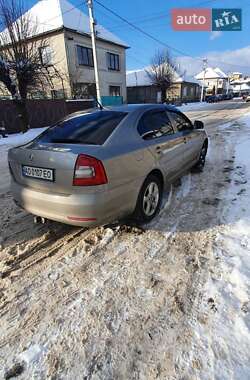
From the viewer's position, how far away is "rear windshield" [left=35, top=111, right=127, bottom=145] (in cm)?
314

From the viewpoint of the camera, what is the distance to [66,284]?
264 cm

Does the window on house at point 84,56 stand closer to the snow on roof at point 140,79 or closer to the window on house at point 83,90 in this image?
the window on house at point 83,90

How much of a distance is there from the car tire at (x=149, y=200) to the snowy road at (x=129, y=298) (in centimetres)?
15

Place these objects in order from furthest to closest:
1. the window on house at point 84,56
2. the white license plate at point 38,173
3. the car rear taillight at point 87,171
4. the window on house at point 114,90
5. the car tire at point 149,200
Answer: the window on house at point 114,90
the window on house at point 84,56
the car tire at point 149,200
the white license plate at point 38,173
the car rear taillight at point 87,171

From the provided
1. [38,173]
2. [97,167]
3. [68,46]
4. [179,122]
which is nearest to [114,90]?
[68,46]

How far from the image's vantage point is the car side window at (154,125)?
11.9ft

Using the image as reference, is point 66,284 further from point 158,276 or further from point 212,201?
point 212,201

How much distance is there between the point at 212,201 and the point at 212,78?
9354cm

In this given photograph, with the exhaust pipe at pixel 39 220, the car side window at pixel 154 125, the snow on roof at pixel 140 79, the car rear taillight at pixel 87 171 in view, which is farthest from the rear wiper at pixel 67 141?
the snow on roof at pixel 140 79

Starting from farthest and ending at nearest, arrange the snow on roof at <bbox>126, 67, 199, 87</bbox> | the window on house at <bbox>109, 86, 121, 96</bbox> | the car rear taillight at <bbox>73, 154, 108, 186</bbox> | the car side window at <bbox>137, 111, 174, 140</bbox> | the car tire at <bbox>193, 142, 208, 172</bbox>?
the snow on roof at <bbox>126, 67, 199, 87</bbox> < the window on house at <bbox>109, 86, 121, 96</bbox> < the car tire at <bbox>193, 142, 208, 172</bbox> < the car side window at <bbox>137, 111, 174, 140</bbox> < the car rear taillight at <bbox>73, 154, 108, 186</bbox>

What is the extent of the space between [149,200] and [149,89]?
44312 mm

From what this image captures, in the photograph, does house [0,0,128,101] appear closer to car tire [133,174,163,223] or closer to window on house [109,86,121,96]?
window on house [109,86,121,96]

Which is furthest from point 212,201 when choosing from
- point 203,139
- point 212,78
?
point 212,78

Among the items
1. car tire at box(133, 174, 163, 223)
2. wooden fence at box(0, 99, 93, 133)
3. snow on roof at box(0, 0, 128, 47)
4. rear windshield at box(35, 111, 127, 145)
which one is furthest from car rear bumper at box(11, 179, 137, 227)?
snow on roof at box(0, 0, 128, 47)
